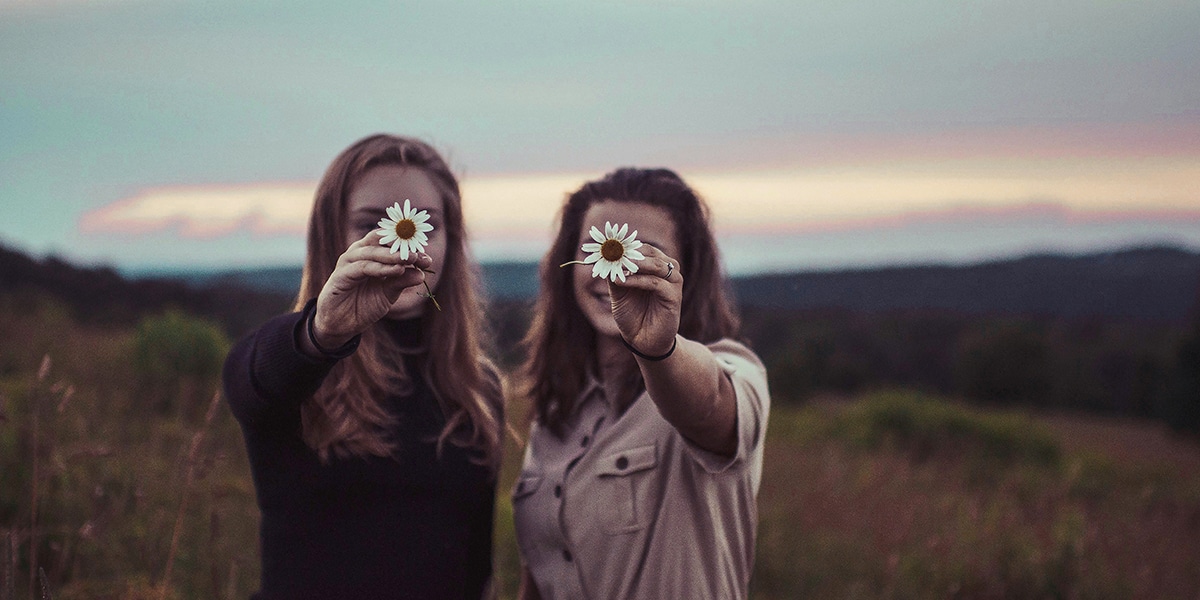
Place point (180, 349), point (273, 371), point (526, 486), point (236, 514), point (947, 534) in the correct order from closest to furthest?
point (273, 371) → point (526, 486) → point (236, 514) → point (947, 534) → point (180, 349)

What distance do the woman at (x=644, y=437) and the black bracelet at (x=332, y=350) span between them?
0.57m

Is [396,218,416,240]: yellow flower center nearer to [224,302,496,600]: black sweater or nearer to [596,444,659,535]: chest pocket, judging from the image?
[224,302,496,600]: black sweater

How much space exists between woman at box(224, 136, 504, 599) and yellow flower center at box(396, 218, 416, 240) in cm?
25

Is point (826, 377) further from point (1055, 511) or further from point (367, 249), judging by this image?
point (367, 249)

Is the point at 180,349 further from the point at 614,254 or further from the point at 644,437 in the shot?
the point at 614,254

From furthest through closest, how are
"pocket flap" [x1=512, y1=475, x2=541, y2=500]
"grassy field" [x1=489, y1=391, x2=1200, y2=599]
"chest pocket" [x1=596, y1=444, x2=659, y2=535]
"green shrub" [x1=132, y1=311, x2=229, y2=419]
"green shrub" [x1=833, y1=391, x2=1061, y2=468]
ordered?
"green shrub" [x1=833, y1=391, x2=1061, y2=468]
"green shrub" [x1=132, y1=311, x2=229, y2=419]
"grassy field" [x1=489, y1=391, x2=1200, y2=599]
"pocket flap" [x1=512, y1=475, x2=541, y2=500]
"chest pocket" [x1=596, y1=444, x2=659, y2=535]

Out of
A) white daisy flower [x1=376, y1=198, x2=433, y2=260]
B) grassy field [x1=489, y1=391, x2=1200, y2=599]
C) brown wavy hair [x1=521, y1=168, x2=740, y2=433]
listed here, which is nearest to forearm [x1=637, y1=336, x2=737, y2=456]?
brown wavy hair [x1=521, y1=168, x2=740, y2=433]

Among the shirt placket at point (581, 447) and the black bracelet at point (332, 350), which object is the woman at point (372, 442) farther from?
the shirt placket at point (581, 447)

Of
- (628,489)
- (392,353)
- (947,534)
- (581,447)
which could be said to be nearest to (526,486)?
(581,447)

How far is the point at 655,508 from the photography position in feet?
7.68

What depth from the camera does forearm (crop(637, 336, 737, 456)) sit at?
1.96 m

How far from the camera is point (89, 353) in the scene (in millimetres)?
8062

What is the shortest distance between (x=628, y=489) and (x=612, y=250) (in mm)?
784

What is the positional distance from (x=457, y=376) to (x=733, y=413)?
33.6 inches
